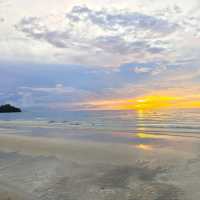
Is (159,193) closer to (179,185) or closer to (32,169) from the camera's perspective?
(179,185)

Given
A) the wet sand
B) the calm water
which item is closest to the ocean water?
the wet sand

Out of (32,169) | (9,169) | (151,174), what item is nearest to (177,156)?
(151,174)

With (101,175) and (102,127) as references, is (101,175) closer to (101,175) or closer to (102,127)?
(101,175)

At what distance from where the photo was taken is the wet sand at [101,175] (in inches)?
333

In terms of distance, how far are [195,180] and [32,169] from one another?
697 cm

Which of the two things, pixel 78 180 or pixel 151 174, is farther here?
pixel 151 174

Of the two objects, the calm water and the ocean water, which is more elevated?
the ocean water

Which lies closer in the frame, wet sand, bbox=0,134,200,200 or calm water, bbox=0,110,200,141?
wet sand, bbox=0,134,200,200

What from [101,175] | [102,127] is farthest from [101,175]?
[102,127]

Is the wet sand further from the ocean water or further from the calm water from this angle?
the calm water

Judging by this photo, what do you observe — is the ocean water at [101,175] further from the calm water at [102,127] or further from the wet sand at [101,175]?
the calm water at [102,127]

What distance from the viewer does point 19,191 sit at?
867 cm

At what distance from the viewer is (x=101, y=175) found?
11.1 m

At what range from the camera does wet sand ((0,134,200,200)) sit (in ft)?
27.8
